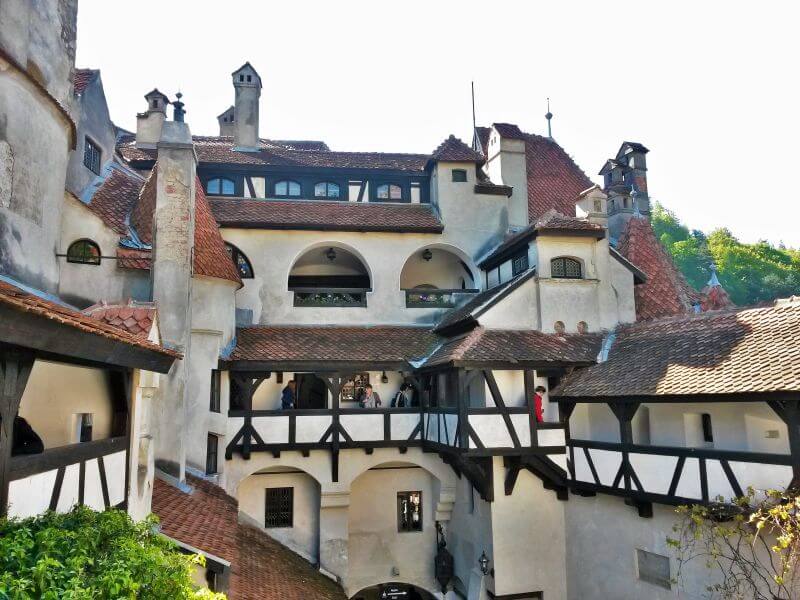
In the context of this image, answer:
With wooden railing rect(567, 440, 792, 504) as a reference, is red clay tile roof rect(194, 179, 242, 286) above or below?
above

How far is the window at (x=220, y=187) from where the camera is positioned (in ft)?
64.4

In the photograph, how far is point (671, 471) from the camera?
1171 centimetres

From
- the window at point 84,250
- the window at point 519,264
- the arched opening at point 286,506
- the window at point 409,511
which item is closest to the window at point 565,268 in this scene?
the window at point 519,264

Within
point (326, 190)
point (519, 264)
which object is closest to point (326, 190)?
point (326, 190)

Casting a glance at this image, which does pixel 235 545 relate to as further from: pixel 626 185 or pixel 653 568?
pixel 626 185

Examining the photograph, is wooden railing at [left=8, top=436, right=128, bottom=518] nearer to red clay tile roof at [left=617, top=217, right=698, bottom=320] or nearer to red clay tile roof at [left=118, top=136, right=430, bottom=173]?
red clay tile roof at [left=118, top=136, right=430, bottom=173]

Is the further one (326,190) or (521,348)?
(326,190)

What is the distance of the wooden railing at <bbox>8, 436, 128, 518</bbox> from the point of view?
16.7 ft

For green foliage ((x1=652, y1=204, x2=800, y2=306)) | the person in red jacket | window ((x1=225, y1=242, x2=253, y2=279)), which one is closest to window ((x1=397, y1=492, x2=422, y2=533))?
the person in red jacket

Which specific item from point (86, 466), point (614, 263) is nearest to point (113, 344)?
point (86, 466)

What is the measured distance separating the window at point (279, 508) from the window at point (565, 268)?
9240mm

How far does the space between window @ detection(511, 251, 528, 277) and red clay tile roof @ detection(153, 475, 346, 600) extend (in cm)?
929

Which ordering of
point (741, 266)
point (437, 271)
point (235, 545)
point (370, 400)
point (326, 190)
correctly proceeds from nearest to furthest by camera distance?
point (235, 545)
point (370, 400)
point (326, 190)
point (437, 271)
point (741, 266)

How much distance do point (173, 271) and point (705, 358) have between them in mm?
10432
